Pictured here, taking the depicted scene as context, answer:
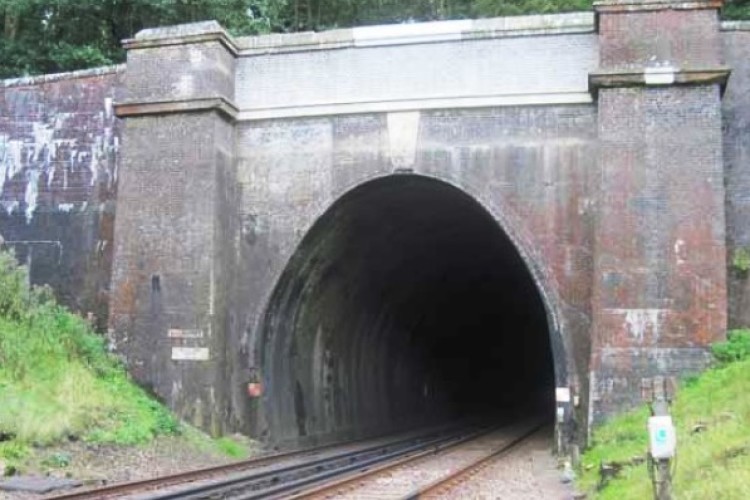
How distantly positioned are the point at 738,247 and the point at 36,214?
38.8ft

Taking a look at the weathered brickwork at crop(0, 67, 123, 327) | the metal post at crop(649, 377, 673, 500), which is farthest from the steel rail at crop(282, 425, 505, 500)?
the weathered brickwork at crop(0, 67, 123, 327)

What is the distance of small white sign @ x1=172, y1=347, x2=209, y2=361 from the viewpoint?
48.5 ft

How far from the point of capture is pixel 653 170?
13789 mm

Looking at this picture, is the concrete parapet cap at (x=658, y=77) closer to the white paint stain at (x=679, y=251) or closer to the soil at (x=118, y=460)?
the white paint stain at (x=679, y=251)

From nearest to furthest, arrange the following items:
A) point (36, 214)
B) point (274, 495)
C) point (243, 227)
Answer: point (274, 495) < point (243, 227) < point (36, 214)

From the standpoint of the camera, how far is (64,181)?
56.4 feet

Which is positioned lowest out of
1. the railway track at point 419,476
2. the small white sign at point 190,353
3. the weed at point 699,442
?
the railway track at point 419,476

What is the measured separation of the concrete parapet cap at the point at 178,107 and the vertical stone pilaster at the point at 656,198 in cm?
583

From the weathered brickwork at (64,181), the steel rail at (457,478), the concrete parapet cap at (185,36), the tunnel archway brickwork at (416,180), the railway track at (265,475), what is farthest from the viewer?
the weathered brickwork at (64,181)

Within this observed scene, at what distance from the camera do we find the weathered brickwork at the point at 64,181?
16891 millimetres

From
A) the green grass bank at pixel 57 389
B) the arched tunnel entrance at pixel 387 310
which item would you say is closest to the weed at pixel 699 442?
the arched tunnel entrance at pixel 387 310

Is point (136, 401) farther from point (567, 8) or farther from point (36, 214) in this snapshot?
point (567, 8)

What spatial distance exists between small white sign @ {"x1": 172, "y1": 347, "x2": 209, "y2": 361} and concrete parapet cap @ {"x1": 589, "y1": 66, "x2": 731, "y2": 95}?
7.10 m

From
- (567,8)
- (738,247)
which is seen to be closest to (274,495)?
(738,247)
